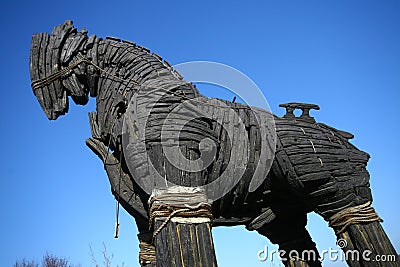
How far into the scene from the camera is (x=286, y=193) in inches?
123

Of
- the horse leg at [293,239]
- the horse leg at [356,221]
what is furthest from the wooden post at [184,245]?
the horse leg at [293,239]

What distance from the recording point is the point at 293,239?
3414 millimetres

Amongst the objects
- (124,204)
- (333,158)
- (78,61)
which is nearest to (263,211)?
(333,158)

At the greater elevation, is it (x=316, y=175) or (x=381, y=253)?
(x=316, y=175)

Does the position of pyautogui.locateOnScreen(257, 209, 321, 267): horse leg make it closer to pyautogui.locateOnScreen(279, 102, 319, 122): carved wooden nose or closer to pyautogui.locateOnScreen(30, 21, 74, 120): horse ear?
pyautogui.locateOnScreen(279, 102, 319, 122): carved wooden nose

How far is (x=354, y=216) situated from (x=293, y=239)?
0.69m

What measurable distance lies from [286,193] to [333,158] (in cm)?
42

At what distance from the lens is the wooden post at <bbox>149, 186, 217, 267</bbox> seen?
2195 mm

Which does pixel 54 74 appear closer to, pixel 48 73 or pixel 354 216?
pixel 48 73

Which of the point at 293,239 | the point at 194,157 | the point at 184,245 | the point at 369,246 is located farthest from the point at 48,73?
the point at 369,246

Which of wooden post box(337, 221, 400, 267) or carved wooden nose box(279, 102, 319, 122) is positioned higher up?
carved wooden nose box(279, 102, 319, 122)

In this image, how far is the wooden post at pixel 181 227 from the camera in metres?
2.20

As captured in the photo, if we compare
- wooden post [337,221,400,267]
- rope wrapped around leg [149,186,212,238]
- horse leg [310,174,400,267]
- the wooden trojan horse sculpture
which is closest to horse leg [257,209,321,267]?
the wooden trojan horse sculpture

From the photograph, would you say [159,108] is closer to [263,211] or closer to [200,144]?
[200,144]
